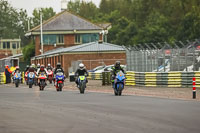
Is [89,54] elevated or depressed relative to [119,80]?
elevated

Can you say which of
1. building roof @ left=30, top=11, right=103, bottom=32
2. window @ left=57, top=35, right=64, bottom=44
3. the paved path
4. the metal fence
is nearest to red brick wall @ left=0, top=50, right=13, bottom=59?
building roof @ left=30, top=11, right=103, bottom=32

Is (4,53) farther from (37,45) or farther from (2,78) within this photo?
(2,78)

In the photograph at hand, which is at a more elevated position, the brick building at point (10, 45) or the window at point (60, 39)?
the brick building at point (10, 45)

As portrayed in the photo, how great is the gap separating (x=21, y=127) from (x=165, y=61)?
2392 cm

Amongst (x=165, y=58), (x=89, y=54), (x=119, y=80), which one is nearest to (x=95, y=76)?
(x=165, y=58)

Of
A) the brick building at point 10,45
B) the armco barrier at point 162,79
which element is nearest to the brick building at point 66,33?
the armco barrier at point 162,79

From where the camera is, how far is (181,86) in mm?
31156

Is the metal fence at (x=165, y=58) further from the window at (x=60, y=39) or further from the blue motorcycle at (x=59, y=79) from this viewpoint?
the window at (x=60, y=39)

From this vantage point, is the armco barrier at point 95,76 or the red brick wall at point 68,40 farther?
the red brick wall at point 68,40

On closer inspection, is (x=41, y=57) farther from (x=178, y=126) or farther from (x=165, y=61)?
(x=178, y=126)

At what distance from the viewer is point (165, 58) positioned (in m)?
34.0

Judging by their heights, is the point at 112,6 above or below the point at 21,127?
above

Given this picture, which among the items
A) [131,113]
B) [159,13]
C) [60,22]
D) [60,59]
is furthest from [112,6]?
[131,113]

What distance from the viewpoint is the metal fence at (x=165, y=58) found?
31891 millimetres
